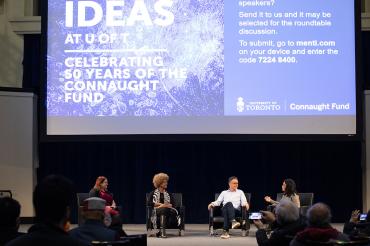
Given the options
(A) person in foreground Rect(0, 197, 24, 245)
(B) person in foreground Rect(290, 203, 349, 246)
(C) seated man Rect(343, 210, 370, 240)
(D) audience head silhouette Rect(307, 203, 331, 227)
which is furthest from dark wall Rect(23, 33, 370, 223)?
(A) person in foreground Rect(0, 197, 24, 245)

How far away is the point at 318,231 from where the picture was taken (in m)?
3.34

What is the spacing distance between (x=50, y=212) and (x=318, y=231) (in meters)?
1.98

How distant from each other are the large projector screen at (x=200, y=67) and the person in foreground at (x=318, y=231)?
17.4ft

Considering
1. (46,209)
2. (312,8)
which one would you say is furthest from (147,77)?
(46,209)

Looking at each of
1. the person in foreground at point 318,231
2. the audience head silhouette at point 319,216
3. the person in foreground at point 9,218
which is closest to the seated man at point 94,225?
the person in foreground at point 9,218

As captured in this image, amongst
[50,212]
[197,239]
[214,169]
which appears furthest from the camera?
[214,169]

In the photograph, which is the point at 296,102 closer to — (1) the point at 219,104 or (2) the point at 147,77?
(1) the point at 219,104

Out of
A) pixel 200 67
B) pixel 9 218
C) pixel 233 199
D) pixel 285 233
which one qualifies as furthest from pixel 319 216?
pixel 200 67

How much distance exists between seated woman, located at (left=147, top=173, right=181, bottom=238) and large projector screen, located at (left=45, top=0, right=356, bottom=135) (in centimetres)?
91

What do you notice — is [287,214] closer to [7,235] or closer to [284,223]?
[284,223]

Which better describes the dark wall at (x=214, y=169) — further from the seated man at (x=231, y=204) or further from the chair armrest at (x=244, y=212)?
the chair armrest at (x=244, y=212)

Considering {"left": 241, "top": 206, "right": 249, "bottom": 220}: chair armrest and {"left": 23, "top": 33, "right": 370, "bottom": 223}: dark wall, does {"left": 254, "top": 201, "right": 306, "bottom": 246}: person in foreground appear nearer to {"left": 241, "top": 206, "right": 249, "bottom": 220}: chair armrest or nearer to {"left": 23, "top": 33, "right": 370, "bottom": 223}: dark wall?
{"left": 241, "top": 206, "right": 249, "bottom": 220}: chair armrest

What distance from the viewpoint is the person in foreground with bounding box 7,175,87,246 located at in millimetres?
1645

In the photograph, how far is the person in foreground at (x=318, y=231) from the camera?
10.9 ft
